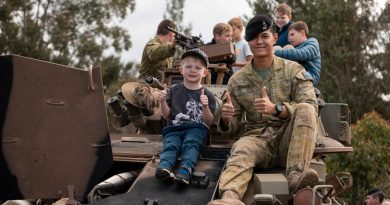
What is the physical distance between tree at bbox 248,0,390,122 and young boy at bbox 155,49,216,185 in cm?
2750

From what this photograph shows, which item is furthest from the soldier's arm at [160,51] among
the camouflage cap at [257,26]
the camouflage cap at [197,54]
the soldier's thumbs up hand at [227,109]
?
the soldier's thumbs up hand at [227,109]

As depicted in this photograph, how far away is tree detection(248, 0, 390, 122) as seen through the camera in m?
36.8

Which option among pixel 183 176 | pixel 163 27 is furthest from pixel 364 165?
pixel 183 176

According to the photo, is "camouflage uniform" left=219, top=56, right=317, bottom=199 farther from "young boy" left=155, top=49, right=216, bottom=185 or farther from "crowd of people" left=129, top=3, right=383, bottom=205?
"young boy" left=155, top=49, right=216, bottom=185

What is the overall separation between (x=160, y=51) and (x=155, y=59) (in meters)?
0.16

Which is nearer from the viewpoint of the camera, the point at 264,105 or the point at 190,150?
the point at 264,105

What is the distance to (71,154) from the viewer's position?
27.8 ft

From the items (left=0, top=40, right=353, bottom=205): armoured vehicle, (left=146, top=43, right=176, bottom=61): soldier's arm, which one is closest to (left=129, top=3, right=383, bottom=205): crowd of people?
(left=0, top=40, right=353, bottom=205): armoured vehicle

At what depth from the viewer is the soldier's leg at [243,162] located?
7.92m

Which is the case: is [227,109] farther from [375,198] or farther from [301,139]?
[375,198]

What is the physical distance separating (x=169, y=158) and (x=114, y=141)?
73.9 inches

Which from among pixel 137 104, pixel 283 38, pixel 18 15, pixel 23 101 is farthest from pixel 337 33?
pixel 23 101

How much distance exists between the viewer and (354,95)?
37062 millimetres

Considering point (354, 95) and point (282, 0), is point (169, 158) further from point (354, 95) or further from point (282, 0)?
point (282, 0)
